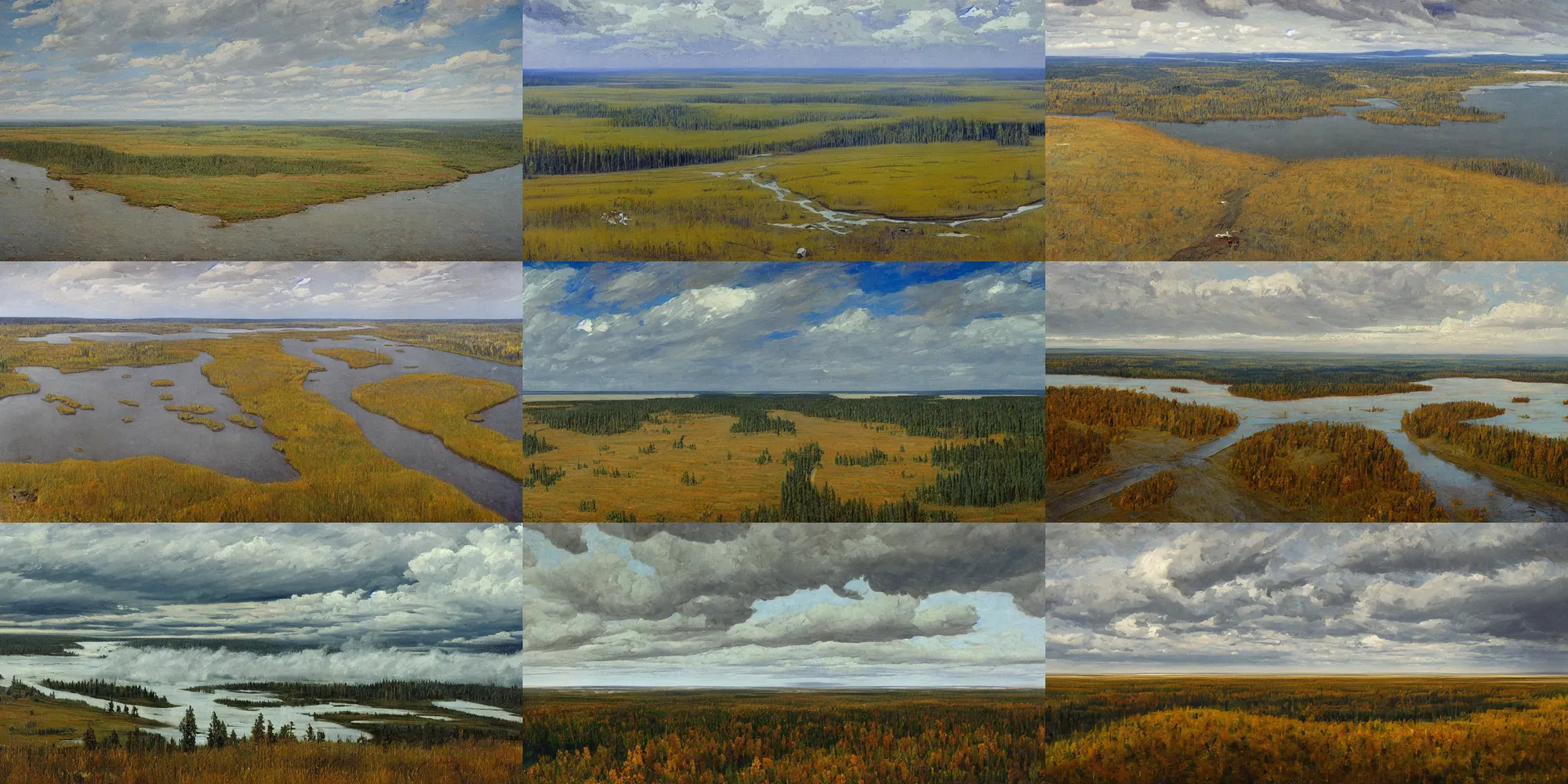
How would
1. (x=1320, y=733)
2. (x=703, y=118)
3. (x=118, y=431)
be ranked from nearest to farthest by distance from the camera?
(x=1320, y=733) → (x=118, y=431) → (x=703, y=118)

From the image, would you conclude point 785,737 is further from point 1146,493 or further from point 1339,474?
point 1339,474

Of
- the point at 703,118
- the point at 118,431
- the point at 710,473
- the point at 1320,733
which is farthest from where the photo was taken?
the point at 703,118

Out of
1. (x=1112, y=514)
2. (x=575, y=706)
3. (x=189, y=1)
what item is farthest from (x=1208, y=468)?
(x=189, y=1)

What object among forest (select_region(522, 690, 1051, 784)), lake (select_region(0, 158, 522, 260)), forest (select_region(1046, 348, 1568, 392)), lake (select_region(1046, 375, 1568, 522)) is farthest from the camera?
lake (select_region(0, 158, 522, 260))

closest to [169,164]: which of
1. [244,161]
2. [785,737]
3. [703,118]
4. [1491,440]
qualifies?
[244,161]

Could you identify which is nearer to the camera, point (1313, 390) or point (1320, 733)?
point (1320, 733)

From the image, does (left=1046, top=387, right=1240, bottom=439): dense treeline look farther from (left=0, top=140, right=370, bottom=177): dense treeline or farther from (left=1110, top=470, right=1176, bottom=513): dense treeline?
(left=0, top=140, right=370, bottom=177): dense treeline

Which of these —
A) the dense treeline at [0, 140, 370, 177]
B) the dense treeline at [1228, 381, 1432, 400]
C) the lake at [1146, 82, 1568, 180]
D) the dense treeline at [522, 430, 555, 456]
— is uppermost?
the lake at [1146, 82, 1568, 180]

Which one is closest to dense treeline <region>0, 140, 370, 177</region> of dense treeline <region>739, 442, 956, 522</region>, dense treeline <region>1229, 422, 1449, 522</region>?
dense treeline <region>739, 442, 956, 522</region>
